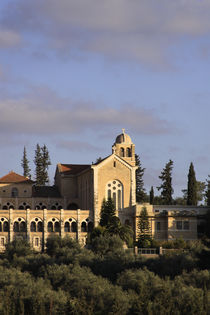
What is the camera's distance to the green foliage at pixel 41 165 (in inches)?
4739

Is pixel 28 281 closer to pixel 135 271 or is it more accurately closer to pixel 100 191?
pixel 135 271

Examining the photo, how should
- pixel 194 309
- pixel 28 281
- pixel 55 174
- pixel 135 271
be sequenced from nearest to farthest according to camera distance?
pixel 194 309
pixel 28 281
pixel 135 271
pixel 55 174

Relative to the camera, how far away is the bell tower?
95.4 meters

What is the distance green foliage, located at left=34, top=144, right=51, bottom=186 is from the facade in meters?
25.4

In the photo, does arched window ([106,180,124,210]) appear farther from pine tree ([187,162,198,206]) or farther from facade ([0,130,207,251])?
pine tree ([187,162,198,206])

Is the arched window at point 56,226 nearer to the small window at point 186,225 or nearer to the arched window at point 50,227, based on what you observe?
the arched window at point 50,227

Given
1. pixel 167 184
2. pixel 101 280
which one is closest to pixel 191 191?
pixel 167 184

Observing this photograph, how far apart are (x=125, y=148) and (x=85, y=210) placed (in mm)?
11720

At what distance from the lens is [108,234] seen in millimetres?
82375

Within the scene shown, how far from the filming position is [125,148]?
95750mm

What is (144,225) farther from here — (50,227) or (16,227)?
(16,227)

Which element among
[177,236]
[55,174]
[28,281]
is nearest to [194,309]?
[28,281]

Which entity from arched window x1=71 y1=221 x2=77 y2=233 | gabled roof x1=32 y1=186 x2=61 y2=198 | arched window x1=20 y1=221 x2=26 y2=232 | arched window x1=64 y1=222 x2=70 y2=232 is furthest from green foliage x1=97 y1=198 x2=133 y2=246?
gabled roof x1=32 y1=186 x2=61 y2=198

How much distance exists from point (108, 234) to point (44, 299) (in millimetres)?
28487
